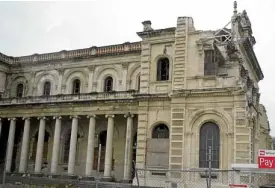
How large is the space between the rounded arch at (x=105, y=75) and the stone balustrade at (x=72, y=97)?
2547mm

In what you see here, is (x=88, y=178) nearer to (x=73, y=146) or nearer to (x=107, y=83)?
(x=73, y=146)

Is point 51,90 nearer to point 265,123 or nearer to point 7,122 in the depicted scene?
point 7,122

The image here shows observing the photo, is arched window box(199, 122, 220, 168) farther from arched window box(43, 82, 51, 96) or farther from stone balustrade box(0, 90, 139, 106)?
arched window box(43, 82, 51, 96)

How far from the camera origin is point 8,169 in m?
32.3

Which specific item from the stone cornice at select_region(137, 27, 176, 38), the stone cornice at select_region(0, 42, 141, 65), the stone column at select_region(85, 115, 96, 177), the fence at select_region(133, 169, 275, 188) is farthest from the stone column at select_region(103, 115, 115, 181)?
the stone cornice at select_region(137, 27, 176, 38)

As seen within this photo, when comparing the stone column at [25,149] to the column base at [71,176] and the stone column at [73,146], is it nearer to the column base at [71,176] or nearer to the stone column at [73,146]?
the column base at [71,176]

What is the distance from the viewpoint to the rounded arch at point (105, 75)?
31.7 metres

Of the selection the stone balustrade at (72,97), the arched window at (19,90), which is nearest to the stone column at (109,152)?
the stone balustrade at (72,97)

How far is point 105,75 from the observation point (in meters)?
32.2

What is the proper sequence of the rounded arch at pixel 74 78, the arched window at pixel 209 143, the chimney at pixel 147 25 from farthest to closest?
the rounded arch at pixel 74 78 → the chimney at pixel 147 25 → the arched window at pixel 209 143

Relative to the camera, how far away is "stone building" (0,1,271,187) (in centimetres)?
2384

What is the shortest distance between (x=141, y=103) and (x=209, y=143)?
574cm

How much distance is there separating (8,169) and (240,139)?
20.6 m

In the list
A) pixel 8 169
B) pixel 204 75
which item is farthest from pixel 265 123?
pixel 8 169
